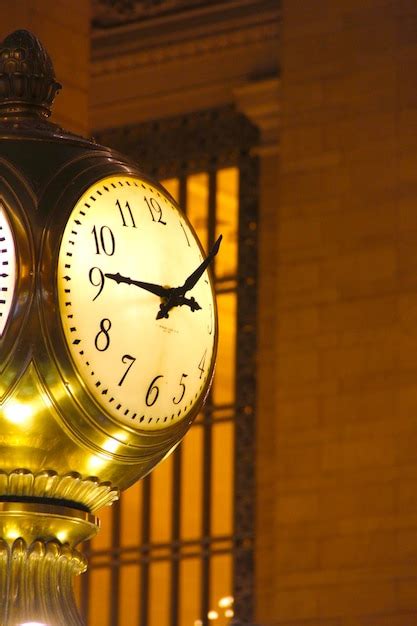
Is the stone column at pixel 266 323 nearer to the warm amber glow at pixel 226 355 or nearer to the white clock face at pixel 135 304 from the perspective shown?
the warm amber glow at pixel 226 355

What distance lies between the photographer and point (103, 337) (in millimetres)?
1702

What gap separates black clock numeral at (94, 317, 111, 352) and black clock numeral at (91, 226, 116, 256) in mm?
61

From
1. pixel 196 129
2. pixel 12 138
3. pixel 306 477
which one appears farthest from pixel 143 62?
pixel 12 138

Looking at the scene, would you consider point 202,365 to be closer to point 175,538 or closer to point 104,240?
point 104,240

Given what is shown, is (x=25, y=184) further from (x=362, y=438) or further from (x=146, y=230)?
(x=362, y=438)

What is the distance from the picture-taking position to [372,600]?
1067 centimetres

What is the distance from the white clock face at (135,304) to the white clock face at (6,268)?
1.6 inches

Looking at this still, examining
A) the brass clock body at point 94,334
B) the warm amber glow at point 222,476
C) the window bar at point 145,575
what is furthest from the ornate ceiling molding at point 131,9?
the brass clock body at point 94,334

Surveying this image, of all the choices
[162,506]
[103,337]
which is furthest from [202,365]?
[162,506]

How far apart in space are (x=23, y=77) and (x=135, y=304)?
0.88 ft

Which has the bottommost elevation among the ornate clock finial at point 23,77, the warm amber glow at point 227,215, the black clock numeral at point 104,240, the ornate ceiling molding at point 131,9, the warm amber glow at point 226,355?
the black clock numeral at point 104,240

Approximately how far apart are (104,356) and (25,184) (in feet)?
0.54

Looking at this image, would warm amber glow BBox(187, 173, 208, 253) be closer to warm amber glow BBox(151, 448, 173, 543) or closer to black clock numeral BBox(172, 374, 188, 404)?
warm amber glow BBox(151, 448, 173, 543)

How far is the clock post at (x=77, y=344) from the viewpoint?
1.65 m
